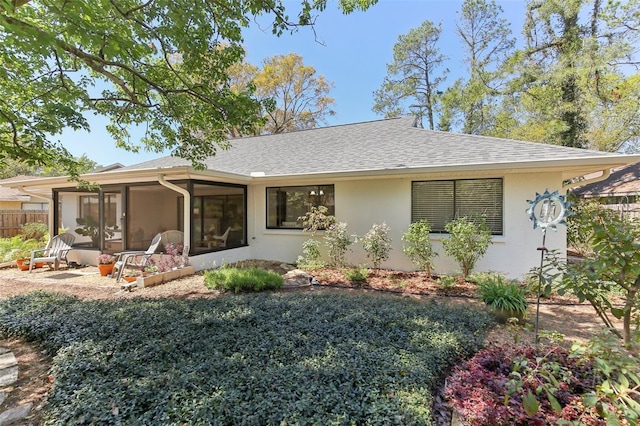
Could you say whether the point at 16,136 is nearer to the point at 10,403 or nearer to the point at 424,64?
the point at 10,403

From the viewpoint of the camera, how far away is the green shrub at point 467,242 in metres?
6.05

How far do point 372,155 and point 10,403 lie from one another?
786 cm

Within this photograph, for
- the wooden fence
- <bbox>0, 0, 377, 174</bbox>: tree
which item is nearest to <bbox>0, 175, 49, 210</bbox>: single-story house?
the wooden fence

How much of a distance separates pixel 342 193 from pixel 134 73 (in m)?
5.42

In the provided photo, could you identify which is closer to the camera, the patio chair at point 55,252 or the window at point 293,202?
the patio chair at point 55,252

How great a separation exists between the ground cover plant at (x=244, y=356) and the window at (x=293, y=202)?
13.9ft

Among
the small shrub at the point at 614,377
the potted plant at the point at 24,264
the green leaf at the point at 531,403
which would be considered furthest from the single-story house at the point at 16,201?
the small shrub at the point at 614,377

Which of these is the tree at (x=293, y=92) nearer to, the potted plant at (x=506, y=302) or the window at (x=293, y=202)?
the window at (x=293, y=202)

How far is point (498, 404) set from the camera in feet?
7.03

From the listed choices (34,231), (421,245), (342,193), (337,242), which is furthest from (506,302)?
(34,231)

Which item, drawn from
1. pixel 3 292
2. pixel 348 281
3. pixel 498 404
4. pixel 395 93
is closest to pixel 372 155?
pixel 348 281

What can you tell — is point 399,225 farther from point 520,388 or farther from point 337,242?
point 520,388

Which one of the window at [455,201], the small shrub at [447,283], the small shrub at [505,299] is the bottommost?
the small shrub at [447,283]

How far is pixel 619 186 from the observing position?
12.4 m
